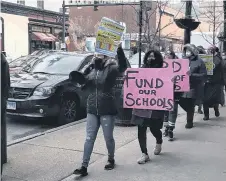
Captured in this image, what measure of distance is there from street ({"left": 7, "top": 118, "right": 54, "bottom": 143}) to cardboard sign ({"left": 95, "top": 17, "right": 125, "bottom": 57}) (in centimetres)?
353

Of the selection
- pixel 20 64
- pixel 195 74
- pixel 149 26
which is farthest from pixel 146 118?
pixel 149 26


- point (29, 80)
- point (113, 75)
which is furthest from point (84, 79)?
point (29, 80)

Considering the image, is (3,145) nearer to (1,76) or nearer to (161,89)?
(1,76)

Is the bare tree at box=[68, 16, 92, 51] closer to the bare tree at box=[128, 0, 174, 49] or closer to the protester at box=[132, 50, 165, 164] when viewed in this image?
the bare tree at box=[128, 0, 174, 49]

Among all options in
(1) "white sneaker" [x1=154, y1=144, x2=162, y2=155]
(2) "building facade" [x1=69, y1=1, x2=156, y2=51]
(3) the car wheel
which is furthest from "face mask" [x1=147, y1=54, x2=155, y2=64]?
(2) "building facade" [x1=69, y1=1, x2=156, y2=51]

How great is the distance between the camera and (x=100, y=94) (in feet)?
16.7

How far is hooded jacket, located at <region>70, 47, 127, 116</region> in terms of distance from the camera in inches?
199

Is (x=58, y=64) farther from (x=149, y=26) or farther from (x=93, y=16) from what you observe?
(x=93, y=16)

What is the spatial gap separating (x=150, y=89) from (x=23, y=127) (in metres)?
4.01

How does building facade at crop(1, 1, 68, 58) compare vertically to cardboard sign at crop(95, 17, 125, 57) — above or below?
above

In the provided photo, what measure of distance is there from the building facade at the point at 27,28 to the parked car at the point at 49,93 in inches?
994

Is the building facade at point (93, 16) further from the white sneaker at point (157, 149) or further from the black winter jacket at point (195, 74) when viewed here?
the white sneaker at point (157, 149)

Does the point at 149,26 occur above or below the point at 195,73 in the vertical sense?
above

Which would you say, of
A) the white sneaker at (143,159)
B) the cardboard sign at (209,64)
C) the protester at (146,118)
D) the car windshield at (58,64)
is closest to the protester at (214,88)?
the cardboard sign at (209,64)
